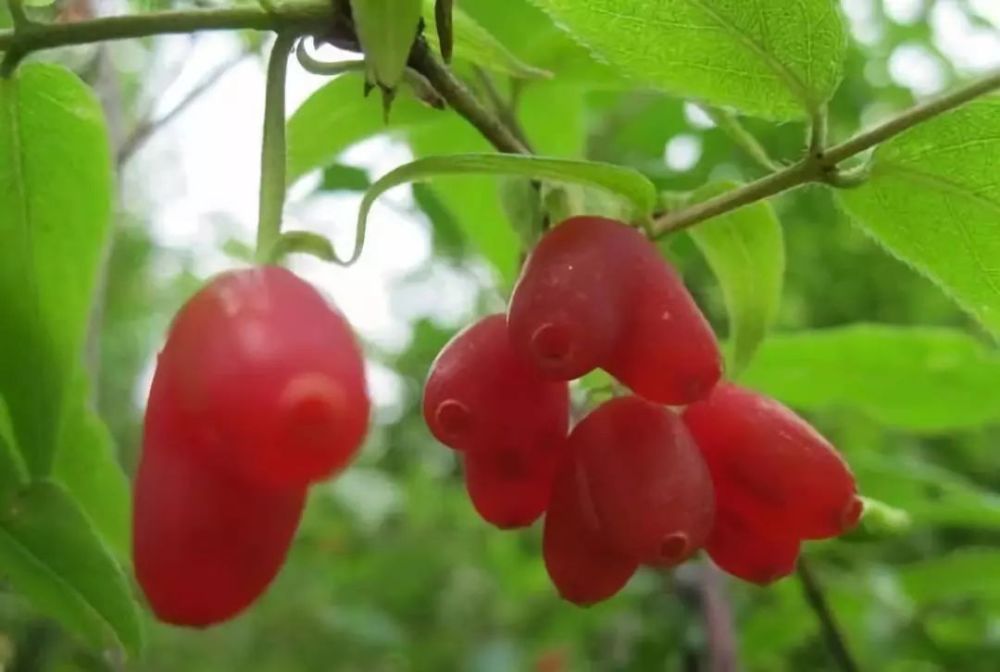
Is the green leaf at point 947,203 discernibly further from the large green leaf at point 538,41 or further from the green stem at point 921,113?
the large green leaf at point 538,41

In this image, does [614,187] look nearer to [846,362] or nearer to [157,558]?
[157,558]

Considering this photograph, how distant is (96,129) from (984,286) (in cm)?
32

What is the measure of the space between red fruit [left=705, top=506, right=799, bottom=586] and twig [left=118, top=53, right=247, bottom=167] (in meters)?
0.53

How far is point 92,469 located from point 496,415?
0.94ft

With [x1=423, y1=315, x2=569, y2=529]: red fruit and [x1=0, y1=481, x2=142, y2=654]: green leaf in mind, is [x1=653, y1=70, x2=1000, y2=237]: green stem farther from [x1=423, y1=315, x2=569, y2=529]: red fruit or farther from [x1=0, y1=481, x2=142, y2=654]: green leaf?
[x1=0, y1=481, x2=142, y2=654]: green leaf

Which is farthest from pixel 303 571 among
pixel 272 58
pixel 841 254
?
pixel 272 58

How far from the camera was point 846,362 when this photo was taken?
0.96 metres

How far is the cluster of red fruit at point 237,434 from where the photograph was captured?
355mm

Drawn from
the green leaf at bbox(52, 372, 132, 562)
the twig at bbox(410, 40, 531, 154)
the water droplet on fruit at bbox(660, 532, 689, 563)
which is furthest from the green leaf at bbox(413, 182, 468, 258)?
the water droplet on fruit at bbox(660, 532, 689, 563)

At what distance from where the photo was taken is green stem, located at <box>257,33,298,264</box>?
0.43m

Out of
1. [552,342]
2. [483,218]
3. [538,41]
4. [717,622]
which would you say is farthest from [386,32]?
[717,622]

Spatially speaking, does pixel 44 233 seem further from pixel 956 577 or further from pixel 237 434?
pixel 956 577

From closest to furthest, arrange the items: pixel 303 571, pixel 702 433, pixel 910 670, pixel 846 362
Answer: pixel 702 433 → pixel 846 362 → pixel 910 670 → pixel 303 571

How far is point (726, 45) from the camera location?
471mm
